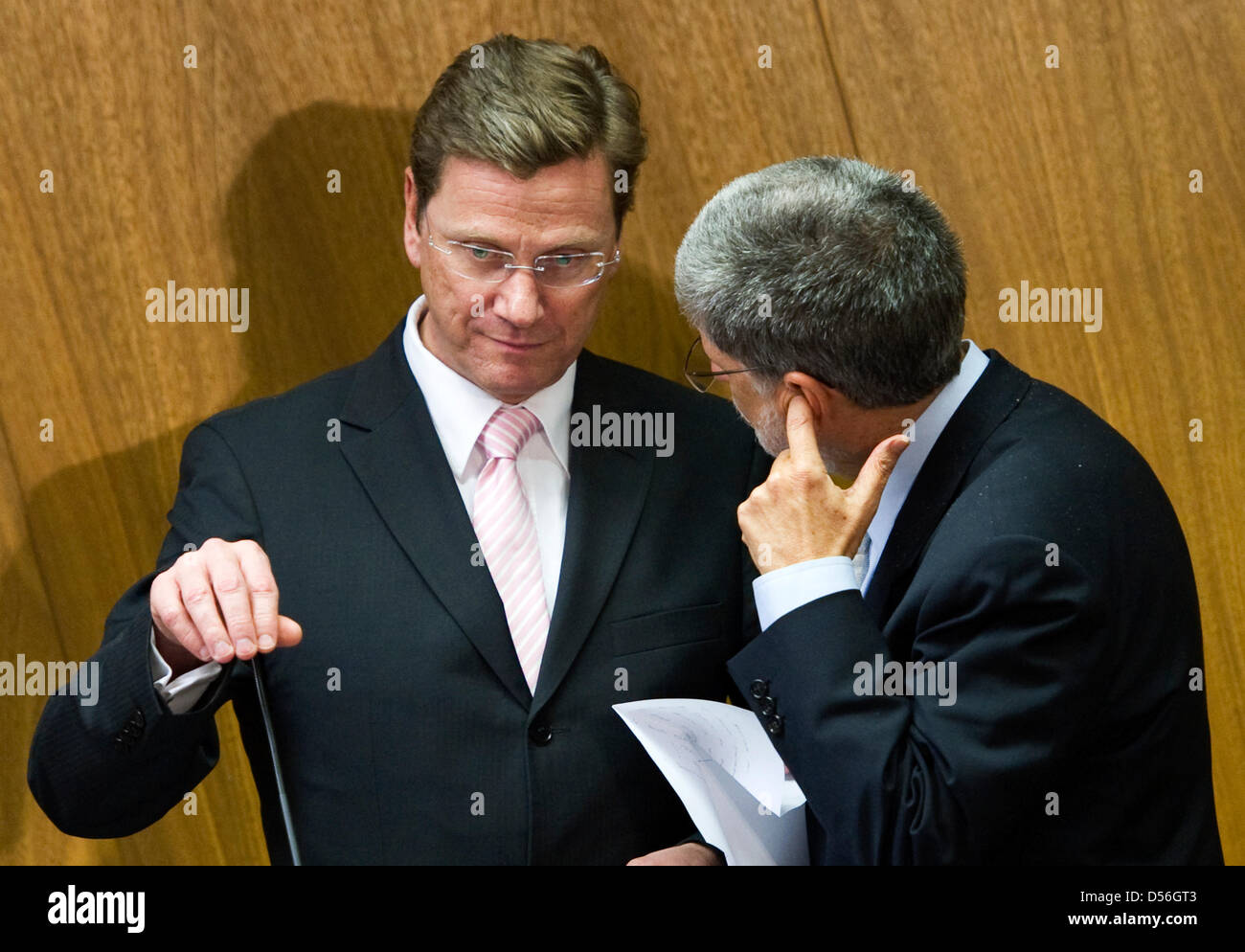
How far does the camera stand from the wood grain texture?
238 cm

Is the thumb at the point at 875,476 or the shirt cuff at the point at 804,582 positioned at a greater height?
the thumb at the point at 875,476

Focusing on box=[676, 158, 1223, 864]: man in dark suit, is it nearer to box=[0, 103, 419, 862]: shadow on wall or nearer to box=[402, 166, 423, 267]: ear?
box=[402, 166, 423, 267]: ear

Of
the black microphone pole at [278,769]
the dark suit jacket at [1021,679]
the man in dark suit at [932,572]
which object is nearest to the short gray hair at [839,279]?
the man in dark suit at [932,572]

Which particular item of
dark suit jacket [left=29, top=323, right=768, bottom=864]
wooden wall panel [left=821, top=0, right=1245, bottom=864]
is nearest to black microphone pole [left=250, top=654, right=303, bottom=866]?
dark suit jacket [left=29, top=323, right=768, bottom=864]

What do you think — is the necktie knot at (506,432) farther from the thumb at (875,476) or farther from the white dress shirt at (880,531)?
the thumb at (875,476)

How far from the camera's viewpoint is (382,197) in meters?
2.48

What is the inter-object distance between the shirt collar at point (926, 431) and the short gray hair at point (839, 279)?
46 millimetres

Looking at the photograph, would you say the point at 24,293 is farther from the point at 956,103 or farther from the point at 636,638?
the point at 956,103

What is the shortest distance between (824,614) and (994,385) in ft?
1.32

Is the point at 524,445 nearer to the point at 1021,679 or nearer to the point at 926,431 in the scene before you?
the point at 926,431

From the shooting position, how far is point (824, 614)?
1.67 metres

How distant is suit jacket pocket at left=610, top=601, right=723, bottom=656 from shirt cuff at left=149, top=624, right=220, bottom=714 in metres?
0.53

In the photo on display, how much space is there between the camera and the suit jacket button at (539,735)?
1892 mm
